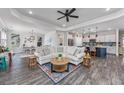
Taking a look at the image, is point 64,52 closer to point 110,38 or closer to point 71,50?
point 71,50

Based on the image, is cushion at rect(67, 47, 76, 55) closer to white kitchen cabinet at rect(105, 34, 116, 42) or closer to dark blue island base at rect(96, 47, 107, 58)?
dark blue island base at rect(96, 47, 107, 58)

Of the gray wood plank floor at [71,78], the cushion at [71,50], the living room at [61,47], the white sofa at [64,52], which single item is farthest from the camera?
the cushion at [71,50]

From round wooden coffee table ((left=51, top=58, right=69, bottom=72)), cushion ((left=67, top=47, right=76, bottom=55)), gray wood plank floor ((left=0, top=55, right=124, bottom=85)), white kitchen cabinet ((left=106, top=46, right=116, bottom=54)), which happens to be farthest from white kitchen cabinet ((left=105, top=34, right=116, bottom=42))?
round wooden coffee table ((left=51, top=58, right=69, bottom=72))

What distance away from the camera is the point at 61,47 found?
5691 millimetres

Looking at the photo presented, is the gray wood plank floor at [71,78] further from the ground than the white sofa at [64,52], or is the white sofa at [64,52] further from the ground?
the white sofa at [64,52]

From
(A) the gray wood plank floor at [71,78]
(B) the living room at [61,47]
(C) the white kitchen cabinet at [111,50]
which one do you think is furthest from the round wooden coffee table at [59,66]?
(C) the white kitchen cabinet at [111,50]

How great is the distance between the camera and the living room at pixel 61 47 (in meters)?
3.03

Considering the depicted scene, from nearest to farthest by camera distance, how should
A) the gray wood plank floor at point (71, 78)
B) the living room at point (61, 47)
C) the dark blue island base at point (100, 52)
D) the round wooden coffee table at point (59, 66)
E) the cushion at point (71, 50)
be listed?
the gray wood plank floor at point (71, 78) → the living room at point (61, 47) → the round wooden coffee table at point (59, 66) → the cushion at point (71, 50) → the dark blue island base at point (100, 52)

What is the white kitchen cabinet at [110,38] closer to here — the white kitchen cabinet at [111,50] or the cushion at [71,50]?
the white kitchen cabinet at [111,50]

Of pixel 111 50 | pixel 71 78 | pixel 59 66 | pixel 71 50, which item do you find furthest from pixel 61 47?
pixel 111 50

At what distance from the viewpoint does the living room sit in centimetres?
303

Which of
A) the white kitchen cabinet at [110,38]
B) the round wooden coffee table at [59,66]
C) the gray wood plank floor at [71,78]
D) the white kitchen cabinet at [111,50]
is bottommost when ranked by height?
the gray wood plank floor at [71,78]

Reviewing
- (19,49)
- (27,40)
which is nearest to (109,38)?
(27,40)
